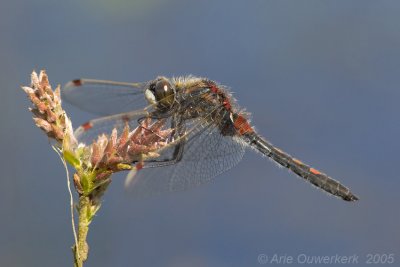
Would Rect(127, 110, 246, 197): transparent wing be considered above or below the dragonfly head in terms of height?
below

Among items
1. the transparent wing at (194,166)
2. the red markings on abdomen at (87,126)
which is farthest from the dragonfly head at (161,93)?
the red markings on abdomen at (87,126)

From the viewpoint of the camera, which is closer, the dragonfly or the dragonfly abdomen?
the dragonfly

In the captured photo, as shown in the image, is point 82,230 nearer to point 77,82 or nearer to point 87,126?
point 87,126

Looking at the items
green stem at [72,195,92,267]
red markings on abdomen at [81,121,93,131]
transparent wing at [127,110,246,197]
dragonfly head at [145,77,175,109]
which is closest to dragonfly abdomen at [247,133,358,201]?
transparent wing at [127,110,246,197]

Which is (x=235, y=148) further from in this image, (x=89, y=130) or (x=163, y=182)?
(x=89, y=130)

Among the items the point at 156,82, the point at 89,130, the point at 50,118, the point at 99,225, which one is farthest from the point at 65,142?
the point at 99,225

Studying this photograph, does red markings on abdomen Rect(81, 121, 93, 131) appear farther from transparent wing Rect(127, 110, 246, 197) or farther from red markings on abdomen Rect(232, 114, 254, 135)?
red markings on abdomen Rect(232, 114, 254, 135)

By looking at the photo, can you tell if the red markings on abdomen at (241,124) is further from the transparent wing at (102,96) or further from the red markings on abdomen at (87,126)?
the red markings on abdomen at (87,126)
